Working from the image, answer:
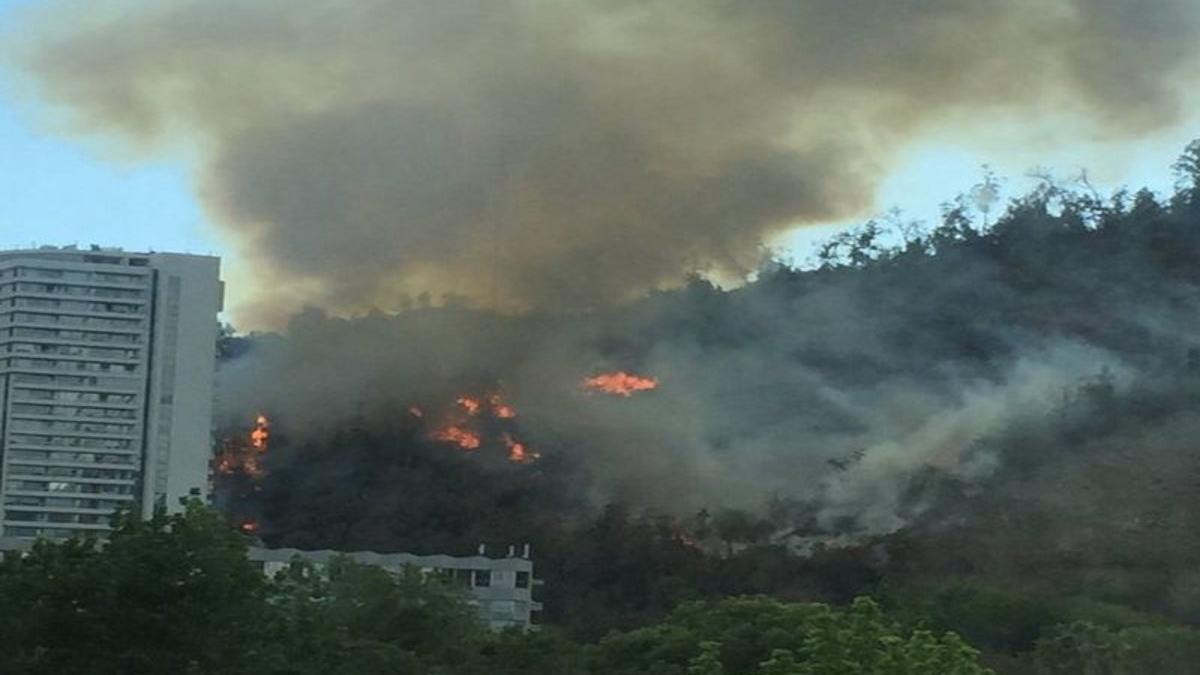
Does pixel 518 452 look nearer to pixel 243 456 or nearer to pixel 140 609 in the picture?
pixel 243 456

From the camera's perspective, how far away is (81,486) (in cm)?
7269

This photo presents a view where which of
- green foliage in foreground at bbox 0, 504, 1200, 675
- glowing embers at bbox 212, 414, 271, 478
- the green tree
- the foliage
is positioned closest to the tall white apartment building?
glowing embers at bbox 212, 414, 271, 478

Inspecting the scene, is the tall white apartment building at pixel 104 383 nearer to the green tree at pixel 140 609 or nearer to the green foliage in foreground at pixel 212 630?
the green foliage in foreground at pixel 212 630

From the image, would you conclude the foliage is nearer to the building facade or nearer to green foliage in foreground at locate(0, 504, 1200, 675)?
green foliage in foreground at locate(0, 504, 1200, 675)

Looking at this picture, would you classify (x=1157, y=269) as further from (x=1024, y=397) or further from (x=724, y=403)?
(x=724, y=403)

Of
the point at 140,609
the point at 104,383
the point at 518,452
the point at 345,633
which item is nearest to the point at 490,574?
the point at 518,452

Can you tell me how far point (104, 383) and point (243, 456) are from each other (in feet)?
24.2

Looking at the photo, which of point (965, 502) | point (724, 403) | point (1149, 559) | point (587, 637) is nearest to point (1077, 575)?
point (1149, 559)

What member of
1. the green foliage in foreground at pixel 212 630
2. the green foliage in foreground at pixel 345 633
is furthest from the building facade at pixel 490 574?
the green foliage in foreground at pixel 212 630

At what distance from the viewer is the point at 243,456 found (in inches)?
3145

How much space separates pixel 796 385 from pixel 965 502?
14.5 metres

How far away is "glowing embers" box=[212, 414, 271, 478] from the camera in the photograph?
7962 centimetres

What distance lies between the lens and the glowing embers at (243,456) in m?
79.6

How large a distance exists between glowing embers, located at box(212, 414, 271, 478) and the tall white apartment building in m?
5.52
